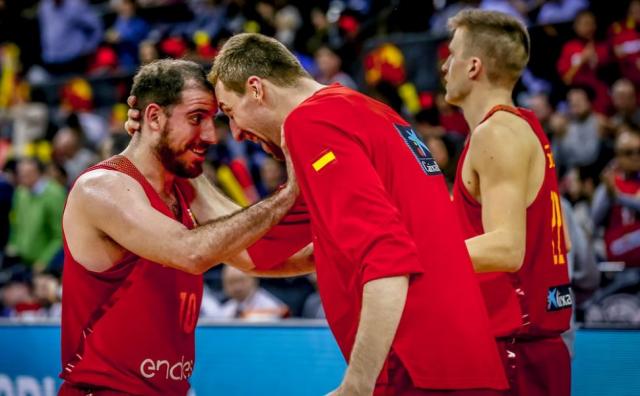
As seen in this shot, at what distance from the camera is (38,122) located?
47.5 feet

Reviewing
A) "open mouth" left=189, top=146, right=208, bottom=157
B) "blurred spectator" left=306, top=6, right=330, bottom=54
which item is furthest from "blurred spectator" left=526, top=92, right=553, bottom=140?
"open mouth" left=189, top=146, right=208, bottom=157

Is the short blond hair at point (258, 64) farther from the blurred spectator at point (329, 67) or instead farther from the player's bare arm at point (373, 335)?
the blurred spectator at point (329, 67)

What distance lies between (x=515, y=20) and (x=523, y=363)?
1416mm

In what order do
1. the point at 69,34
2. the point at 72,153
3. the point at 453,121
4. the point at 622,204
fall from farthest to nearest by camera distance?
the point at 69,34
the point at 72,153
the point at 453,121
the point at 622,204

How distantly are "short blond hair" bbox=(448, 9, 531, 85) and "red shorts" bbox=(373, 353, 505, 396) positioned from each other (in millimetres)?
1590

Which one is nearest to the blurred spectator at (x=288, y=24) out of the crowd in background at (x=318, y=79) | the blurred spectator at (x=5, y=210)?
the crowd in background at (x=318, y=79)

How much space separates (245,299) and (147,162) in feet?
12.9

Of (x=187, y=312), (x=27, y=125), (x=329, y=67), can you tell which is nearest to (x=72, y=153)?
(x=27, y=125)

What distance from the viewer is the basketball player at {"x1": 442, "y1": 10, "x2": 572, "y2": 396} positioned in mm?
3705

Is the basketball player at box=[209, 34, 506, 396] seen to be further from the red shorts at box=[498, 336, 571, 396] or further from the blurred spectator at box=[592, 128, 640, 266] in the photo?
the blurred spectator at box=[592, 128, 640, 266]

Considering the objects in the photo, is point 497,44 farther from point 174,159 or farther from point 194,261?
point 194,261

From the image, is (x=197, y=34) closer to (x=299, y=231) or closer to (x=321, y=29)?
(x=321, y=29)

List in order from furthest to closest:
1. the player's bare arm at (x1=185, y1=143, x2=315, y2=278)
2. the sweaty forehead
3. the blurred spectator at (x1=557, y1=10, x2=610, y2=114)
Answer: the blurred spectator at (x1=557, y1=10, x2=610, y2=114) < the player's bare arm at (x1=185, y1=143, x2=315, y2=278) < the sweaty forehead

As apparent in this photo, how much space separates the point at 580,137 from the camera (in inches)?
363
